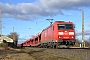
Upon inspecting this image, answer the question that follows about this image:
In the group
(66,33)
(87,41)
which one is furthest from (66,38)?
(87,41)

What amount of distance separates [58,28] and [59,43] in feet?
8.04

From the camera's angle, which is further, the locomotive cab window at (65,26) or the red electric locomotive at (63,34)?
the locomotive cab window at (65,26)

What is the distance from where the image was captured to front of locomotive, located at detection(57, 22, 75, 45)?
101 ft

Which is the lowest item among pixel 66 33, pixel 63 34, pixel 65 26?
pixel 63 34

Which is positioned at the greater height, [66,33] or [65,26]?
[65,26]

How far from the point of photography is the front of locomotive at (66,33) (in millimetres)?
30766

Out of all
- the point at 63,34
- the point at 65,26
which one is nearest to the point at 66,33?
the point at 63,34

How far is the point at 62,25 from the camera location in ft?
105

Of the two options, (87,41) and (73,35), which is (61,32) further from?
(87,41)

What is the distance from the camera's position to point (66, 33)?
31297 mm

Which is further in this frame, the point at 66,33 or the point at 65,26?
the point at 65,26

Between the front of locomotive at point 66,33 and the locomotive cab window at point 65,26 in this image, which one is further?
the locomotive cab window at point 65,26

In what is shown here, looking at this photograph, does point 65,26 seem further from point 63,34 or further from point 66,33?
point 63,34

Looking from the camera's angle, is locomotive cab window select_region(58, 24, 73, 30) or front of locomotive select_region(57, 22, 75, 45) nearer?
front of locomotive select_region(57, 22, 75, 45)
